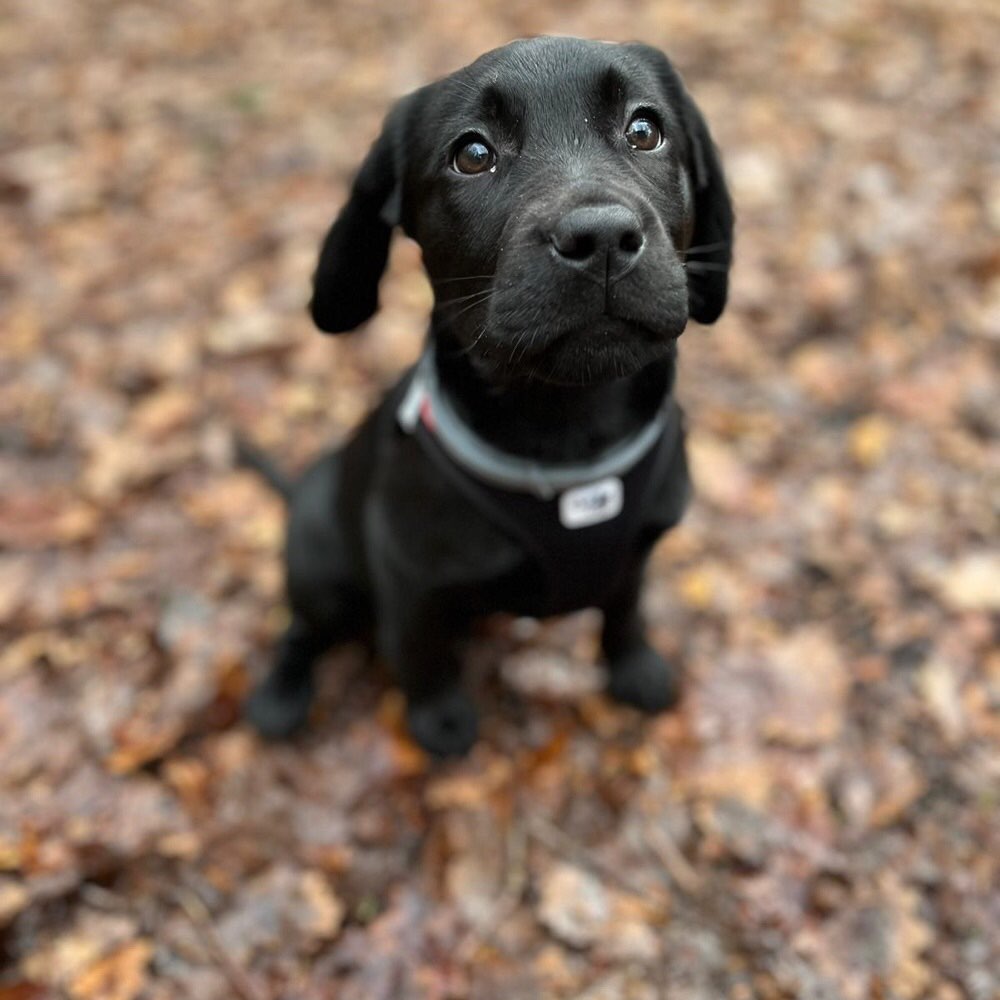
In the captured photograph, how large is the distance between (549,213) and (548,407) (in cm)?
49

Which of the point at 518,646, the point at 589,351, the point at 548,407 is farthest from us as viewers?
the point at 518,646

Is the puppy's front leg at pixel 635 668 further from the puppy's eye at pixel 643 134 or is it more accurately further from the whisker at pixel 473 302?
the puppy's eye at pixel 643 134

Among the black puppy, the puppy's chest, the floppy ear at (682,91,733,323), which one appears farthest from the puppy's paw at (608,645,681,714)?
the floppy ear at (682,91,733,323)

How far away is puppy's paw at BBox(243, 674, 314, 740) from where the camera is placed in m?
2.71

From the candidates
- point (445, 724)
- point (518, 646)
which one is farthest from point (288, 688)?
point (518, 646)

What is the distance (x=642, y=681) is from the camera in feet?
8.83

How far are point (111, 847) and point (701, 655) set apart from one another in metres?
1.65

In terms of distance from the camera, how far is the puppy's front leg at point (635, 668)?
104 inches

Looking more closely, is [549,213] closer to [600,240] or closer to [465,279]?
[600,240]

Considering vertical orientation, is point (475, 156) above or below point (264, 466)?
above

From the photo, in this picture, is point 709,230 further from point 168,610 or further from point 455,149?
point 168,610

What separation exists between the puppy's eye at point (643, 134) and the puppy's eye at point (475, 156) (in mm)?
262

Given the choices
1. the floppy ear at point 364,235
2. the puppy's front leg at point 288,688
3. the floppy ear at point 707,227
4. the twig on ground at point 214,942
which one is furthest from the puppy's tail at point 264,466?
the floppy ear at point 707,227

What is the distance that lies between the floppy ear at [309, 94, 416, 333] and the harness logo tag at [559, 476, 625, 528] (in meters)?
0.62
